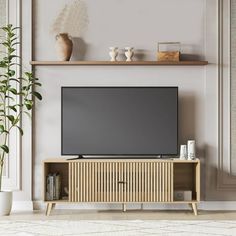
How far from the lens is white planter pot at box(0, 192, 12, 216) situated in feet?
18.3

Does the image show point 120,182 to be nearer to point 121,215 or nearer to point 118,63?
point 121,215

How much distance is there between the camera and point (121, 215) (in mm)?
5633

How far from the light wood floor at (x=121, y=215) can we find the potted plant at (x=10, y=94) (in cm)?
28

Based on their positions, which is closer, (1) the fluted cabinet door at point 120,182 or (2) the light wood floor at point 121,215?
(2) the light wood floor at point 121,215

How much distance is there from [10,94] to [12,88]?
8.7 inches

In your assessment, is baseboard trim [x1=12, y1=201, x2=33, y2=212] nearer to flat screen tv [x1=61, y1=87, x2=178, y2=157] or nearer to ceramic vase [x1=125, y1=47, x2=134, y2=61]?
flat screen tv [x1=61, y1=87, x2=178, y2=157]

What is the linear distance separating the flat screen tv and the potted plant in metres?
0.45

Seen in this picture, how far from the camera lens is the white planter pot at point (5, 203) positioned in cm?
557

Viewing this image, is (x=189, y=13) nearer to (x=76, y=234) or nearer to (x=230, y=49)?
(x=230, y=49)

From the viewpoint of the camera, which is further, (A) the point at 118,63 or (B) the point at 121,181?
(A) the point at 118,63

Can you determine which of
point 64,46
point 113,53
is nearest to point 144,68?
point 113,53

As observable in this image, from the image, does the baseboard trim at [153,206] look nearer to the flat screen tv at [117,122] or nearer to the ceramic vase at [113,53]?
the flat screen tv at [117,122]

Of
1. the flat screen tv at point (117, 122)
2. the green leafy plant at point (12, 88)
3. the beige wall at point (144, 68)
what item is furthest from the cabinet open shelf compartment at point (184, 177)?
the green leafy plant at point (12, 88)

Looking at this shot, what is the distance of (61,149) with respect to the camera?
5.82 meters
